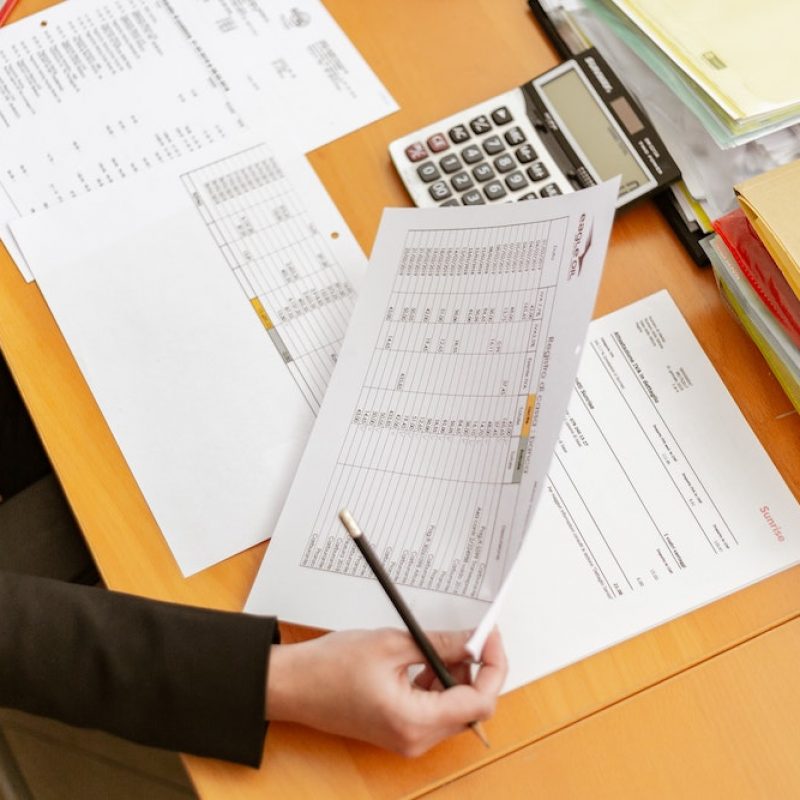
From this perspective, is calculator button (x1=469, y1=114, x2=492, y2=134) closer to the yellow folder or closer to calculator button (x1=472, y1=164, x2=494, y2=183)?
calculator button (x1=472, y1=164, x2=494, y2=183)

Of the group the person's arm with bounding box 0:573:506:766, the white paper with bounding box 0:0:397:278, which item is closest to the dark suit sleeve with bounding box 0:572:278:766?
the person's arm with bounding box 0:573:506:766

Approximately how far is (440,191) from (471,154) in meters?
0.04

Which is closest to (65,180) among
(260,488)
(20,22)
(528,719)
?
(20,22)

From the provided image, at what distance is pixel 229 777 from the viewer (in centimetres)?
56

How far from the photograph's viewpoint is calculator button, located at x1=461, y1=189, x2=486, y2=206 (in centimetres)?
70

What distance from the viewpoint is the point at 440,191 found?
711 mm

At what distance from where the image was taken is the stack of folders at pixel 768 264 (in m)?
0.62

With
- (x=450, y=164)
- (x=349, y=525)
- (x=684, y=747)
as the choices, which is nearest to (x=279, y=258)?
(x=450, y=164)

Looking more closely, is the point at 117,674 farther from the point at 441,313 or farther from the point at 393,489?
the point at 441,313

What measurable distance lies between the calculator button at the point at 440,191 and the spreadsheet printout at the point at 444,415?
0.13ft

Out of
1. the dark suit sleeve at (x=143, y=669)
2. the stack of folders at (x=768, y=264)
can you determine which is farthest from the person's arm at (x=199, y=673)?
the stack of folders at (x=768, y=264)

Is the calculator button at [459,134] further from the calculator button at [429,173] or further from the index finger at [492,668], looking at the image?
the index finger at [492,668]

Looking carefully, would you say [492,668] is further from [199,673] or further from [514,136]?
[514,136]

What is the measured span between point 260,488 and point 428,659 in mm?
187
